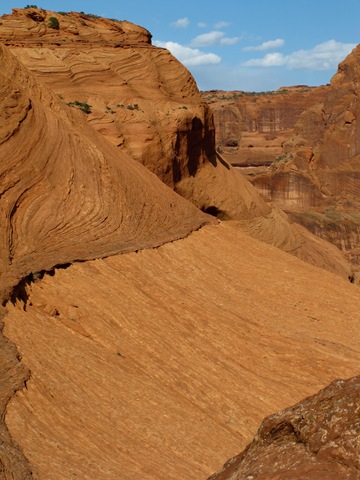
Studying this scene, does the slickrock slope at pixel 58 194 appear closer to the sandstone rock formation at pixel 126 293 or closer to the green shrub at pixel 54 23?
the sandstone rock formation at pixel 126 293

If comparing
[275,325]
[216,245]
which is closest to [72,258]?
[275,325]

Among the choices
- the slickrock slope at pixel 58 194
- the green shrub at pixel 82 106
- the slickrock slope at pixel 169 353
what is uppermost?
the green shrub at pixel 82 106

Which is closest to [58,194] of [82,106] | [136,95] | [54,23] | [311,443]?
[82,106]

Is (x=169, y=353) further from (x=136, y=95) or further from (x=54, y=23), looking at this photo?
(x=54, y=23)

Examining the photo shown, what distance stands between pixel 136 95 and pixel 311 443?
69.4 ft

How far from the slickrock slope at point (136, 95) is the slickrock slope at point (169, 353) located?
14.8 ft

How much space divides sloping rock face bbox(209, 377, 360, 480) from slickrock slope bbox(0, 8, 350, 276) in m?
18.3

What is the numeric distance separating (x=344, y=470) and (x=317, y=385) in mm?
10133

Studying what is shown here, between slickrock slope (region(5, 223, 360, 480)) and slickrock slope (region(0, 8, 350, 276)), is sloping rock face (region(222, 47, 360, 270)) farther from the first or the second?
slickrock slope (region(5, 223, 360, 480))

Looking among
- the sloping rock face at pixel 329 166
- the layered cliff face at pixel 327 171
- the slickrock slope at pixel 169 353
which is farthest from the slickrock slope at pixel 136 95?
the sloping rock face at pixel 329 166

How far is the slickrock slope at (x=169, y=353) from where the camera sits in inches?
393

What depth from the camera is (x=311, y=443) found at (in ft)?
18.4

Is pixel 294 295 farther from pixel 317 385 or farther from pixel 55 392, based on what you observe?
pixel 55 392

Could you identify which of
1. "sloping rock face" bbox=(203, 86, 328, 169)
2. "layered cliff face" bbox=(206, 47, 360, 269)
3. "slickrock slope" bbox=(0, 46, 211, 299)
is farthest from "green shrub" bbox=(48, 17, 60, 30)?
"sloping rock face" bbox=(203, 86, 328, 169)
